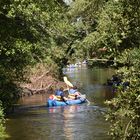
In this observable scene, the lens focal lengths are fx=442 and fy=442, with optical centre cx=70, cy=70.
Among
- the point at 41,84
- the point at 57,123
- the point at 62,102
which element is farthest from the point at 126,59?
the point at 41,84

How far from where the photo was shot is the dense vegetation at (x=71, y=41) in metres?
8.20

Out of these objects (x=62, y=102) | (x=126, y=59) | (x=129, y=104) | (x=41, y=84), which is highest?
(x=126, y=59)

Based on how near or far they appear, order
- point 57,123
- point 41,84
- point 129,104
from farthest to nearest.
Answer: point 41,84 < point 57,123 < point 129,104

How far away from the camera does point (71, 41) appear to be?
41344mm

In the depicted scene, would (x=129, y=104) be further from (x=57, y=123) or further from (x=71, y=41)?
(x=71, y=41)

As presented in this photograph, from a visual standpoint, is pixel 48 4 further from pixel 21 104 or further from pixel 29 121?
pixel 21 104

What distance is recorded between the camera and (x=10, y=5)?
744 inches

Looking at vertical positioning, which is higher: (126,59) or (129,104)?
(126,59)

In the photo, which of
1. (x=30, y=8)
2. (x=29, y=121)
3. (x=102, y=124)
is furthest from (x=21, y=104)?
(x=30, y=8)

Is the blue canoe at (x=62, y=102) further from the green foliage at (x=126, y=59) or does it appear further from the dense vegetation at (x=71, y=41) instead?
the green foliage at (x=126, y=59)

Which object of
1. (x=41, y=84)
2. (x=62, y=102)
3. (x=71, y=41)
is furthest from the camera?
(x=71, y=41)

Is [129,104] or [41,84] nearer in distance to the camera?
[129,104]

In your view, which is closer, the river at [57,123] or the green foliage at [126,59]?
the green foliage at [126,59]

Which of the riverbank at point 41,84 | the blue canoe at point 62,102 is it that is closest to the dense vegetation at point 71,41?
the riverbank at point 41,84
